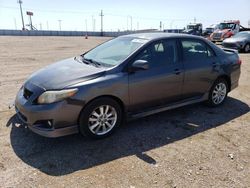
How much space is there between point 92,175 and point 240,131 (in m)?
2.78

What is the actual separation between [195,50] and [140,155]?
8.47 ft

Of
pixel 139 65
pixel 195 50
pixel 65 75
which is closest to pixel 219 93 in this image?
pixel 195 50

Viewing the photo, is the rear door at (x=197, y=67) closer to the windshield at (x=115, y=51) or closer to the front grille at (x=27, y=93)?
the windshield at (x=115, y=51)

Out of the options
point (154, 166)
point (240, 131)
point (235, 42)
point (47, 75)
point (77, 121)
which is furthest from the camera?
point (235, 42)

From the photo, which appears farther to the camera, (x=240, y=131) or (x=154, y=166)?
(x=240, y=131)

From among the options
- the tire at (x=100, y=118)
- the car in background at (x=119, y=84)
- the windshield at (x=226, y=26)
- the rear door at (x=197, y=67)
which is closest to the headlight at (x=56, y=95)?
the car in background at (x=119, y=84)

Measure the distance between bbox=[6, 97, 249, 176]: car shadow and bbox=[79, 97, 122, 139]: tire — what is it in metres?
0.14

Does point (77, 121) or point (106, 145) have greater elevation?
point (77, 121)

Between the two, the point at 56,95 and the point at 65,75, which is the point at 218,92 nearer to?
the point at 65,75

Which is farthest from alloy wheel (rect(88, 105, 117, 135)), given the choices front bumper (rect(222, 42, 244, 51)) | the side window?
front bumper (rect(222, 42, 244, 51))

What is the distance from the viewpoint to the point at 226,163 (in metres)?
3.44

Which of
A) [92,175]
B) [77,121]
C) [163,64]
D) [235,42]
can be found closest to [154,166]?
[92,175]

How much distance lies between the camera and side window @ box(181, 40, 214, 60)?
4875 millimetres

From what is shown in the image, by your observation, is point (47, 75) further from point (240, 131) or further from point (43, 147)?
point (240, 131)
